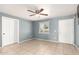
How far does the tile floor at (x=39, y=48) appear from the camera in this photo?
80.4 inches

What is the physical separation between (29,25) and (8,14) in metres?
0.70

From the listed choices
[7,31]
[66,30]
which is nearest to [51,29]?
[66,30]

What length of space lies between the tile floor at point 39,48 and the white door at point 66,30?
154mm

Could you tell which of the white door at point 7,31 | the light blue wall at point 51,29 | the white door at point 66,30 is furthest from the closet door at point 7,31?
the white door at point 66,30

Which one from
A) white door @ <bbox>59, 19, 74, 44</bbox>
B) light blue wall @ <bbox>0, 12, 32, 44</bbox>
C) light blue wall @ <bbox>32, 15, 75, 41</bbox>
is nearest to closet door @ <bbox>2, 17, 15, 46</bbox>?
light blue wall @ <bbox>0, 12, 32, 44</bbox>

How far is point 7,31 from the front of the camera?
8.50 ft

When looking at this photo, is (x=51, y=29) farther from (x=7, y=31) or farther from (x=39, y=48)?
(x=7, y=31)

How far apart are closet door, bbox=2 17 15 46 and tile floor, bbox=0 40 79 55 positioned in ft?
0.69

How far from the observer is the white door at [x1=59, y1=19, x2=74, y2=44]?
204 centimetres

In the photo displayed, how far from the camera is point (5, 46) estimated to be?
2512 millimetres

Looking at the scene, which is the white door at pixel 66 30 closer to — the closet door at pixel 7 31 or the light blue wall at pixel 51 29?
the light blue wall at pixel 51 29

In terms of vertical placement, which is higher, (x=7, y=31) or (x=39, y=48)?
(x=7, y=31)

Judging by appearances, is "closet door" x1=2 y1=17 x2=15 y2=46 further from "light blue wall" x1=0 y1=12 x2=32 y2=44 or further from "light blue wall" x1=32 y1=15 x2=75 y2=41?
"light blue wall" x1=32 y1=15 x2=75 y2=41


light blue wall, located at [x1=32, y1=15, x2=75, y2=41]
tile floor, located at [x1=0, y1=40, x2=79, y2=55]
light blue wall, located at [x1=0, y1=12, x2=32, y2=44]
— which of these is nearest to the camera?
tile floor, located at [x1=0, y1=40, x2=79, y2=55]
